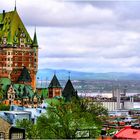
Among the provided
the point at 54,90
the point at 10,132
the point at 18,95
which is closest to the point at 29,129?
the point at 10,132

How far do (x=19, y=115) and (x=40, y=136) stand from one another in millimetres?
13815

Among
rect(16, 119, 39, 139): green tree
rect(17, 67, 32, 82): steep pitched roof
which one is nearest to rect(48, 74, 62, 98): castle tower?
rect(17, 67, 32, 82): steep pitched roof

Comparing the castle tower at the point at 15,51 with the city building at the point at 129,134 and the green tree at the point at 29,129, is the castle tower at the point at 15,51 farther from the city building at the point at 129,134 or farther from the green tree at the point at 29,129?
the city building at the point at 129,134

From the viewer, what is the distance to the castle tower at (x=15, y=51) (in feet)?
436

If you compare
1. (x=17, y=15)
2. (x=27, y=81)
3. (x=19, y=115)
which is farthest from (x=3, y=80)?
(x=19, y=115)

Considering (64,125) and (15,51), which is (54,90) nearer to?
(15,51)

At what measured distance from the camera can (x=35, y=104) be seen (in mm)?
122812

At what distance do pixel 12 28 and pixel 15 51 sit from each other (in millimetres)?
5732

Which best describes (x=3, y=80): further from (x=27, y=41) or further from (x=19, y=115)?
(x=19, y=115)

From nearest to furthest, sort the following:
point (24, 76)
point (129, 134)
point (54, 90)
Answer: point (129, 134)
point (24, 76)
point (54, 90)

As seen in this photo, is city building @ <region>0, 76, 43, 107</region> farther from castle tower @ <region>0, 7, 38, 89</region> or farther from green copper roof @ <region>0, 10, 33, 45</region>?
green copper roof @ <region>0, 10, 33, 45</region>

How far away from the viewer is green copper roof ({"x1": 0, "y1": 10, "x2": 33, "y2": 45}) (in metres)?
134

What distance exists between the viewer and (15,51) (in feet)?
437

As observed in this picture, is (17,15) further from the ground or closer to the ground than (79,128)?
further from the ground
